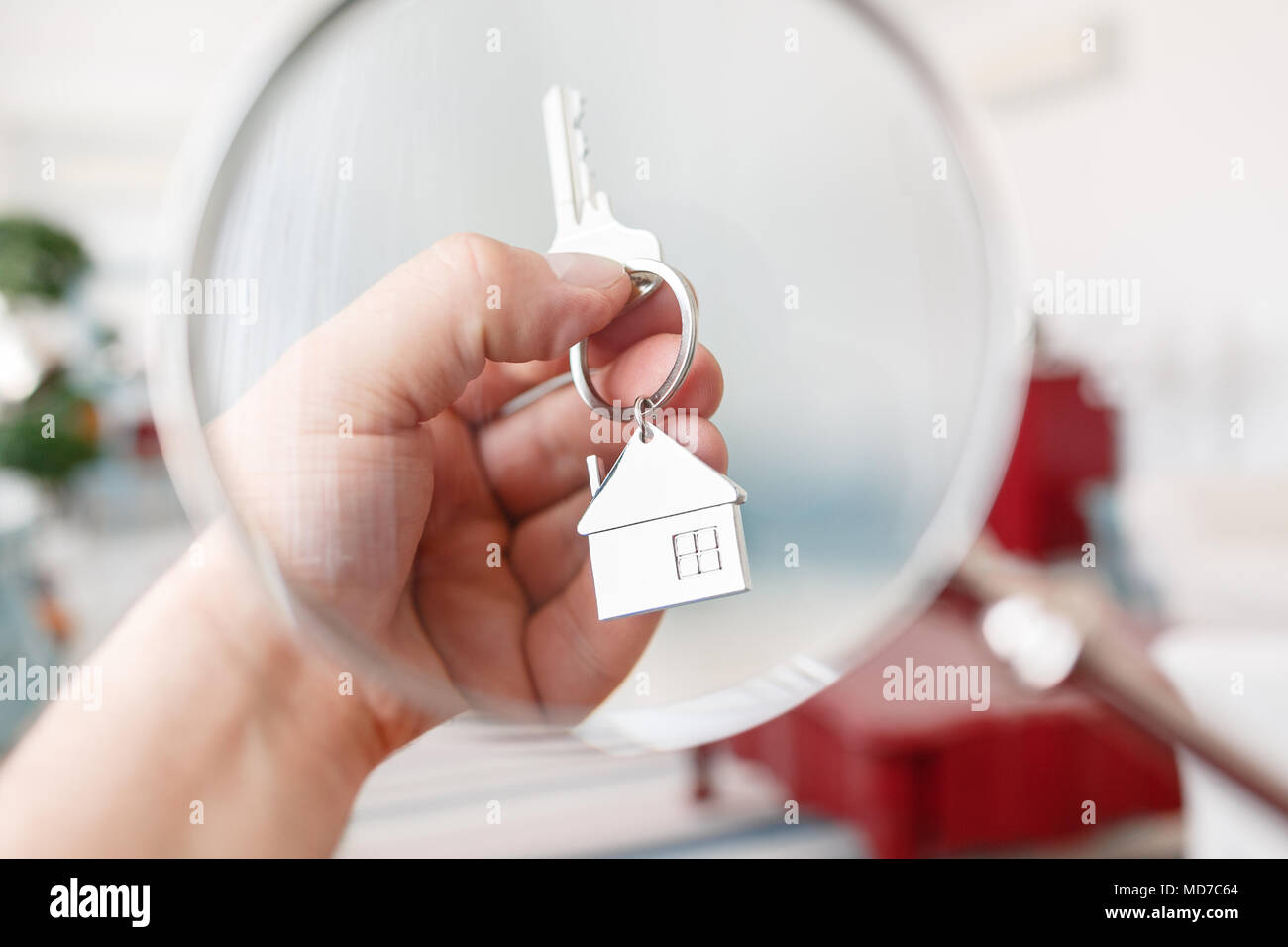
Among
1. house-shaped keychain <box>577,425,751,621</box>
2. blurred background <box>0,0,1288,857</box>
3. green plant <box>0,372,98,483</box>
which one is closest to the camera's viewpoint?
house-shaped keychain <box>577,425,751,621</box>

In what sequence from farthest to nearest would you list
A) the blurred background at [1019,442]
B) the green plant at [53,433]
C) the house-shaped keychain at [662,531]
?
the green plant at [53,433]
the blurred background at [1019,442]
the house-shaped keychain at [662,531]

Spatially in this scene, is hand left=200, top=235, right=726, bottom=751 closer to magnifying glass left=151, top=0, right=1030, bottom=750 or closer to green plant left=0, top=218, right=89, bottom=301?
magnifying glass left=151, top=0, right=1030, bottom=750

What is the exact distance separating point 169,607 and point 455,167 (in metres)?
0.23

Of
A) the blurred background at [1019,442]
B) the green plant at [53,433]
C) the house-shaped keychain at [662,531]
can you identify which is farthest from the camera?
the green plant at [53,433]

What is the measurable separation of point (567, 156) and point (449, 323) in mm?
62

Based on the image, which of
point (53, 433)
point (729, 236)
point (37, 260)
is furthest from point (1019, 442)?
point (37, 260)

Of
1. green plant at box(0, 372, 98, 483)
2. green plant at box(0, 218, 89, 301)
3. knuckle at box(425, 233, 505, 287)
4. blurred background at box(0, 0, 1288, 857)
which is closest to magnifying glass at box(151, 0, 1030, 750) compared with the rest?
knuckle at box(425, 233, 505, 287)

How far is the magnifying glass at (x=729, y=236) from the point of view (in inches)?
11.2

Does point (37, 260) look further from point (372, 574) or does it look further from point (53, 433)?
point (372, 574)

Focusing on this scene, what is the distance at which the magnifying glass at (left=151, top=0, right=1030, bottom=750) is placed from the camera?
28 centimetres

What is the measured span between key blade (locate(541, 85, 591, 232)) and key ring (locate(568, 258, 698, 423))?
2 centimetres

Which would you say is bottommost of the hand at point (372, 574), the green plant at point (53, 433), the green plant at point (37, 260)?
the hand at point (372, 574)

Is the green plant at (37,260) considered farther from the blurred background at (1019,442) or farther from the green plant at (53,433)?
the green plant at (53,433)

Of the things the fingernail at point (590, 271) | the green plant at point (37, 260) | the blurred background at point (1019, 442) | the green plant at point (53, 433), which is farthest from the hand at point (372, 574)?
the green plant at point (37, 260)
